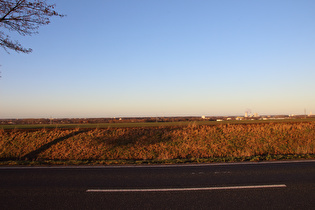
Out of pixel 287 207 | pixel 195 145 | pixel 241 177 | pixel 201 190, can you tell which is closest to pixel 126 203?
pixel 201 190

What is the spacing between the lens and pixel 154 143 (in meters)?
18.4

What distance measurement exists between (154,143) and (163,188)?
12.5 metres

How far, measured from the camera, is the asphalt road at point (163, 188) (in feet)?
16.2

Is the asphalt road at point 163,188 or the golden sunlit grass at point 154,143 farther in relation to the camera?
the golden sunlit grass at point 154,143

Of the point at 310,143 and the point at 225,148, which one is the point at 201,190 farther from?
the point at 310,143

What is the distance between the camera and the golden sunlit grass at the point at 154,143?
16.8m

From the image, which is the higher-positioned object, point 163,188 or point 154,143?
point 163,188

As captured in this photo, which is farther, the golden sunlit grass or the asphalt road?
the golden sunlit grass

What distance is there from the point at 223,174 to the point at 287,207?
9.08 feet

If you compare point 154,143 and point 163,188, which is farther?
point 154,143

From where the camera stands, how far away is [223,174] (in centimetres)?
740

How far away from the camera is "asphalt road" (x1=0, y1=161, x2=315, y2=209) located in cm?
495

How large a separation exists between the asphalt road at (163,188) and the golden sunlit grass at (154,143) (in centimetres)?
806

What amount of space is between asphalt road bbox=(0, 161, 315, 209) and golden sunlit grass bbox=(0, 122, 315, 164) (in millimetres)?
8058
